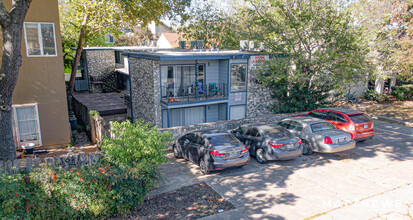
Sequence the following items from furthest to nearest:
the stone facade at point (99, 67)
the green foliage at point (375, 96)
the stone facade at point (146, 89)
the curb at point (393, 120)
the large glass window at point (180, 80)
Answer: the stone facade at point (99, 67), the green foliage at point (375, 96), the curb at point (393, 120), the large glass window at point (180, 80), the stone facade at point (146, 89)

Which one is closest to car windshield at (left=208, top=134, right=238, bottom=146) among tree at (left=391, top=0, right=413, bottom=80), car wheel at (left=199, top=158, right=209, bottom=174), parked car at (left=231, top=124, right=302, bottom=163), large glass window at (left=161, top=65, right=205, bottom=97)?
car wheel at (left=199, top=158, right=209, bottom=174)

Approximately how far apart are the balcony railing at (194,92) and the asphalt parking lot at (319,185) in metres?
5.15

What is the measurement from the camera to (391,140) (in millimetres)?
14562

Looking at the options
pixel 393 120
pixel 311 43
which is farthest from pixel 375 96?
pixel 311 43

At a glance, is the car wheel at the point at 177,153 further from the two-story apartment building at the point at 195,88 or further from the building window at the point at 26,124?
the building window at the point at 26,124

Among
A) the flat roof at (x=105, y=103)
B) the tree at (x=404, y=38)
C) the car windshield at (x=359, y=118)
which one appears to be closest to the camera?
the car windshield at (x=359, y=118)

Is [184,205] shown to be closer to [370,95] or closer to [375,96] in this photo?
[375,96]

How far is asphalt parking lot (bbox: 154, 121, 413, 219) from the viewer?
786 centimetres

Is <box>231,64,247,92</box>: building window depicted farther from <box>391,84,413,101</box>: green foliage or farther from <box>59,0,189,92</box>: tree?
<box>391,84,413,101</box>: green foliage

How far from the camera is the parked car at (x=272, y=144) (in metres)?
10.9

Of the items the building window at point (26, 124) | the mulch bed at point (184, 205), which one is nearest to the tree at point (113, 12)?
the building window at point (26, 124)

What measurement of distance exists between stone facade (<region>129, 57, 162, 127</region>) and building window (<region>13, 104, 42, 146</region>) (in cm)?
594

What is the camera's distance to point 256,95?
19.5 metres

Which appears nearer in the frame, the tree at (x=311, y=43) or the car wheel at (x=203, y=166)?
the car wheel at (x=203, y=166)
